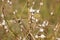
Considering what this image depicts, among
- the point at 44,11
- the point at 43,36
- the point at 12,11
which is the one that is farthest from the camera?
the point at 44,11

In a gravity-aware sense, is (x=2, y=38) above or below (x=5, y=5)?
below

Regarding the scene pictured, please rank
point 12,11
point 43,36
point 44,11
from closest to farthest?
point 43,36
point 12,11
point 44,11

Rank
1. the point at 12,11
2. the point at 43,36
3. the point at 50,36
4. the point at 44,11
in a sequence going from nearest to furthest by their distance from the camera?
the point at 43,36
the point at 50,36
the point at 12,11
the point at 44,11

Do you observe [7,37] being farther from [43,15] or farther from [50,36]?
[43,15]

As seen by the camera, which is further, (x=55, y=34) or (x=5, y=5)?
(x=5, y=5)

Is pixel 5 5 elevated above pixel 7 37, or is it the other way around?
pixel 5 5

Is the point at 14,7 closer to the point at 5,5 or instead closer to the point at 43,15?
the point at 5,5

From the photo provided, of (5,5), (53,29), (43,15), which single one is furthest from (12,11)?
(53,29)

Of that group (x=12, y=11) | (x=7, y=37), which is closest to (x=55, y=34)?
(x=7, y=37)

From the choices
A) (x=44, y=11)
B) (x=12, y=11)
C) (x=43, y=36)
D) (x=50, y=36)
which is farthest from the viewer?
(x=44, y=11)
